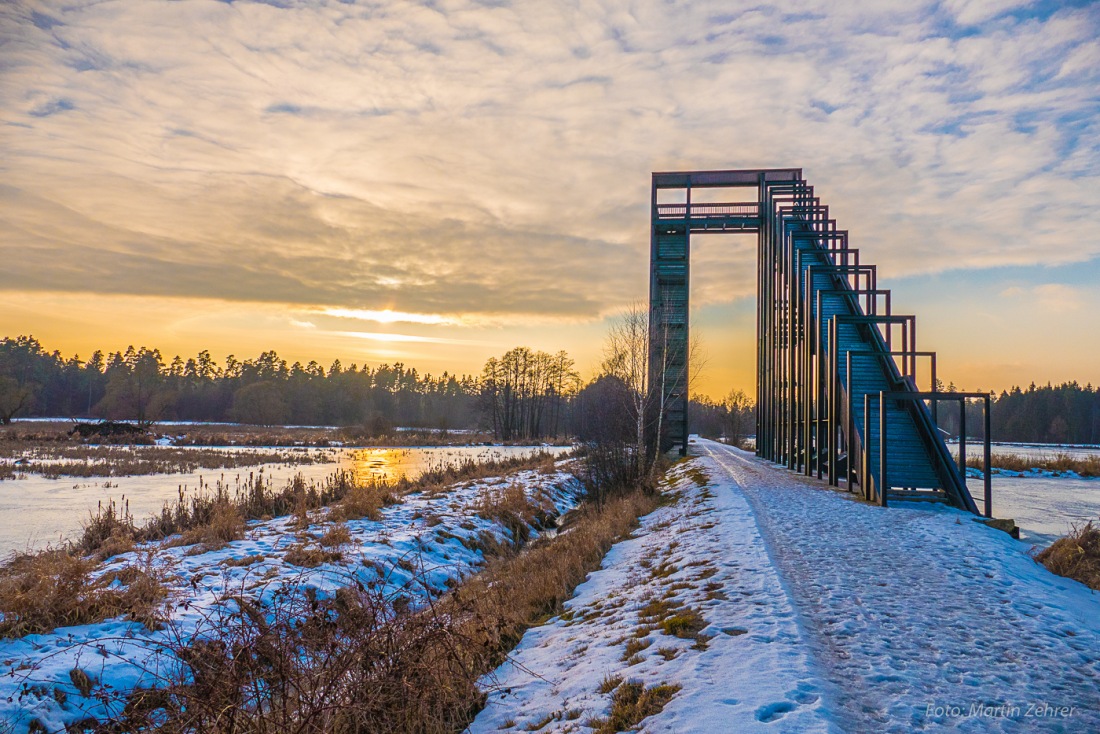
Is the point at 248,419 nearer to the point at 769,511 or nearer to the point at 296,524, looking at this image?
the point at 296,524

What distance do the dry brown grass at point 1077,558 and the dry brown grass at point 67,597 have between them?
39.0ft

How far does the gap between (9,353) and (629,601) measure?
480 feet

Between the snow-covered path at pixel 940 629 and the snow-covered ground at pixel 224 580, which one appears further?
the snow-covered ground at pixel 224 580

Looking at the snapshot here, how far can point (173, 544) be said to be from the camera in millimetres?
11586

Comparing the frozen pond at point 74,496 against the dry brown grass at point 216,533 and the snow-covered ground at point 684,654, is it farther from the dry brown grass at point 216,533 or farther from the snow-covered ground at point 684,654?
the snow-covered ground at point 684,654

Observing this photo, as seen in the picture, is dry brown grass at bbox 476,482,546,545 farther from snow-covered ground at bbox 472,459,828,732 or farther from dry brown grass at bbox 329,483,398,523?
snow-covered ground at bbox 472,459,828,732

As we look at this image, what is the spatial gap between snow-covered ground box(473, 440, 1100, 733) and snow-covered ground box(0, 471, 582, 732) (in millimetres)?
2014

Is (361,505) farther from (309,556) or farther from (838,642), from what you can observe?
(838,642)

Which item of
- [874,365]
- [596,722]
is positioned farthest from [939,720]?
[874,365]

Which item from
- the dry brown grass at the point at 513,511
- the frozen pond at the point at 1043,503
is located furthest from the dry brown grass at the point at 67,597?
the frozen pond at the point at 1043,503

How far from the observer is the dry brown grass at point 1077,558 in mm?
8016

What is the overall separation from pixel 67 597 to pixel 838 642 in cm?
893

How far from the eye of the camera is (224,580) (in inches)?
371

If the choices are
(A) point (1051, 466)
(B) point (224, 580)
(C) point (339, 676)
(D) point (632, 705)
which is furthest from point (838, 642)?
(A) point (1051, 466)
